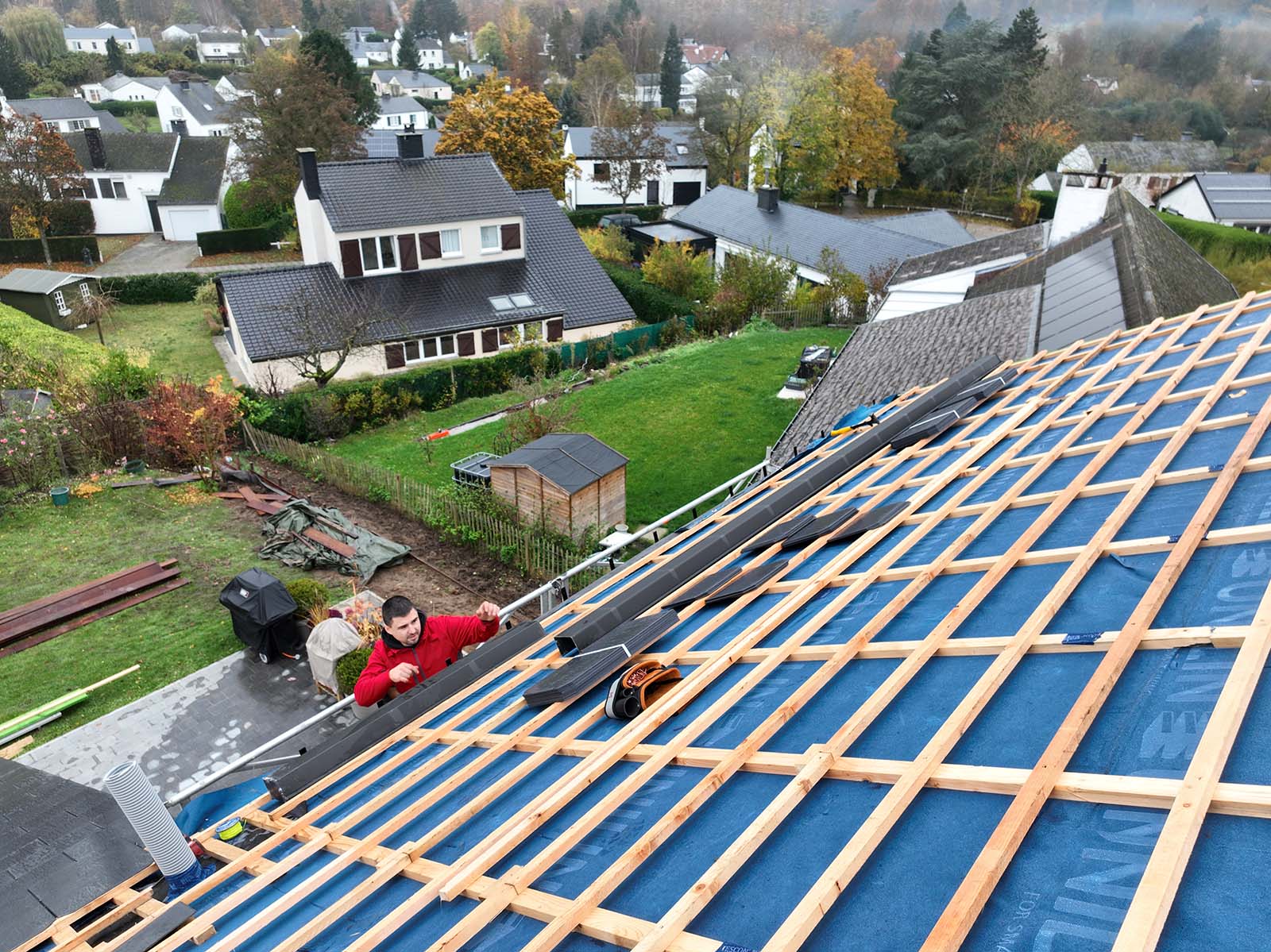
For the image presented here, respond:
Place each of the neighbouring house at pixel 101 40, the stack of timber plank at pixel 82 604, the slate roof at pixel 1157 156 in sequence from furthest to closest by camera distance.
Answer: the neighbouring house at pixel 101 40
the slate roof at pixel 1157 156
the stack of timber plank at pixel 82 604

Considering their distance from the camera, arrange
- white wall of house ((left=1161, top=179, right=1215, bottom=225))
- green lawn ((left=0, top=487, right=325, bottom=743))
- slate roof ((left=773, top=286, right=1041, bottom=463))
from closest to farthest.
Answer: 1. green lawn ((left=0, top=487, right=325, bottom=743))
2. slate roof ((left=773, top=286, right=1041, bottom=463))
3. white wall of house ((left=1161, top=179, right=1215, bottom=225))

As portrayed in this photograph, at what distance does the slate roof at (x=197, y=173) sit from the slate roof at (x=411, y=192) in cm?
2303

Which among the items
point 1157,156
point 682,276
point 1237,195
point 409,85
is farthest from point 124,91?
point 1237,195

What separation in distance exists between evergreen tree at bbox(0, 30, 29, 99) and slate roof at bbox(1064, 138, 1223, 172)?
88.8 meters

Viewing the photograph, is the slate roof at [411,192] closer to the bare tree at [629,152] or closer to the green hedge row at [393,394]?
the green hedge row at [393,394]

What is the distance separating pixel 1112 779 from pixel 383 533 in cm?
1495

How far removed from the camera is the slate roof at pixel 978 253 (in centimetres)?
2161

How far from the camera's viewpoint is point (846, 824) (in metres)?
3.47

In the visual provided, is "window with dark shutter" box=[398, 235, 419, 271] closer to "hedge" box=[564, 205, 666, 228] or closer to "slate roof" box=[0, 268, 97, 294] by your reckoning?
"slate roof" box=[0, 268, 97, 294]

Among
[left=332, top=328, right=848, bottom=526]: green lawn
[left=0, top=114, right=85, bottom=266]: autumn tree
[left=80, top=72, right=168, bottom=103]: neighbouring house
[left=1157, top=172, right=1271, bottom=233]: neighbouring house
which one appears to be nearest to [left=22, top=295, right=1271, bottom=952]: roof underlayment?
[left=332, top=328, right=848, bottom=526]: green lawn

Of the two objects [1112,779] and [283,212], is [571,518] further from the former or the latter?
[283,212]

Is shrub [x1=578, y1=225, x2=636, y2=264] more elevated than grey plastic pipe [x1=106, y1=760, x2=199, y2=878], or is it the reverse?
shrub [x1=578, y1=225, x2=636, y2=264]

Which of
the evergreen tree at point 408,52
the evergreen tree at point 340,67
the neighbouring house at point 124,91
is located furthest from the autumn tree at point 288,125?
the evergreen tree at point 408,52

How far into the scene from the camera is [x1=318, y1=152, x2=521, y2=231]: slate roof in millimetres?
26422
